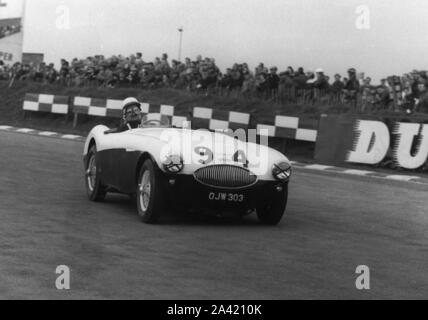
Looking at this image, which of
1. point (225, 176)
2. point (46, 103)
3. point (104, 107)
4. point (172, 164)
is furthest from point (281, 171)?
point (46, 103)

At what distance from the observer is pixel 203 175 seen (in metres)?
9.01

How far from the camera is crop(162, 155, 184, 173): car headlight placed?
8.89 m

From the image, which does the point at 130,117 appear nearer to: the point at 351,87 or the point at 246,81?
the point at 351,87

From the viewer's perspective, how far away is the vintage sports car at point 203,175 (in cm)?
895

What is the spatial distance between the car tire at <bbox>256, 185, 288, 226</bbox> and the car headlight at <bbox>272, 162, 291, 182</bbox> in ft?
0.44

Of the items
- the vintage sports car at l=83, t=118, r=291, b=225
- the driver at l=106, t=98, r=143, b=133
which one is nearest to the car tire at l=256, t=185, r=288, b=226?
the vintage sports car at l=83, t=118, r=291, b=225

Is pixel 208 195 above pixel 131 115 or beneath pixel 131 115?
beneath

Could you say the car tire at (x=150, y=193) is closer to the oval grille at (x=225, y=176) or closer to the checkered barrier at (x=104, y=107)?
the oval grille at (x=225, y=176)

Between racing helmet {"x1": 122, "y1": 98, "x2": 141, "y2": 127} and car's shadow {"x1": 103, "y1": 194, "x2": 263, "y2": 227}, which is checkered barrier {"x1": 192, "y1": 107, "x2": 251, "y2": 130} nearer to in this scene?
racing helmet {"x1": 122, "y1": 98, "x2": 141, "y2": 127}

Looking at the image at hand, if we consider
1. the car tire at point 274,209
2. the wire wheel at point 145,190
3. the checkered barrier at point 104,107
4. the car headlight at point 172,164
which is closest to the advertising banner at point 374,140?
the checkered barrier at point 104,107

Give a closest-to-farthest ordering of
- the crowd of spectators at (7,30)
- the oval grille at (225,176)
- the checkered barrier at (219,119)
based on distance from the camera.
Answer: the oval grille at (225,176)
the checkered barrier at (219,119)
the crowd of spectators at (7,30)

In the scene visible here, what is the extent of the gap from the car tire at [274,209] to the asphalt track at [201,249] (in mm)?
128

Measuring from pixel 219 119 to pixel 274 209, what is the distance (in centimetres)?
1191
